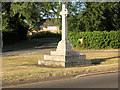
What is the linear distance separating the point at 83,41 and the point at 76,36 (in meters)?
1.31

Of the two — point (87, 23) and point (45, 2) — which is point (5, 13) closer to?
point (45, 2)

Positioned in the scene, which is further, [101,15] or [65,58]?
[101,15]

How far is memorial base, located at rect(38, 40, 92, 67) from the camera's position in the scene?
13.7 metres

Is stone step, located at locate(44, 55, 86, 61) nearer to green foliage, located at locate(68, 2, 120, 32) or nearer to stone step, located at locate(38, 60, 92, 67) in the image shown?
stone step, located at locate(38, 60, 92, 67)

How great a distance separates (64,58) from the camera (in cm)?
1369

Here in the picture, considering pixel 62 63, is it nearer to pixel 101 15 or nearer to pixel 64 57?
pixel 64 57

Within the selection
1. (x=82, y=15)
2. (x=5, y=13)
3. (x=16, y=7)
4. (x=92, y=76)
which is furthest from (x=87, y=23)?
(x=92, y=76)

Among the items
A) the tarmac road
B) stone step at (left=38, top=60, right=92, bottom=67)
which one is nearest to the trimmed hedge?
stone step at (left=38, top=60, right=92, bottom=67)

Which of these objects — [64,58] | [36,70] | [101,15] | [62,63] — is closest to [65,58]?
[64,58]

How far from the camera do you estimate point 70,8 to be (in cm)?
2867

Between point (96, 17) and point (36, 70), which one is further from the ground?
point (96, 17)

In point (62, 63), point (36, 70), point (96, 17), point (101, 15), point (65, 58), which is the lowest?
point (36, 70)

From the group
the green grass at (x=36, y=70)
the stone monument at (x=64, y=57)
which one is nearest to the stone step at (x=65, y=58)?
the stone monument at (x=64, y=57)

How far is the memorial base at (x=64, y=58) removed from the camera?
13688 mm
